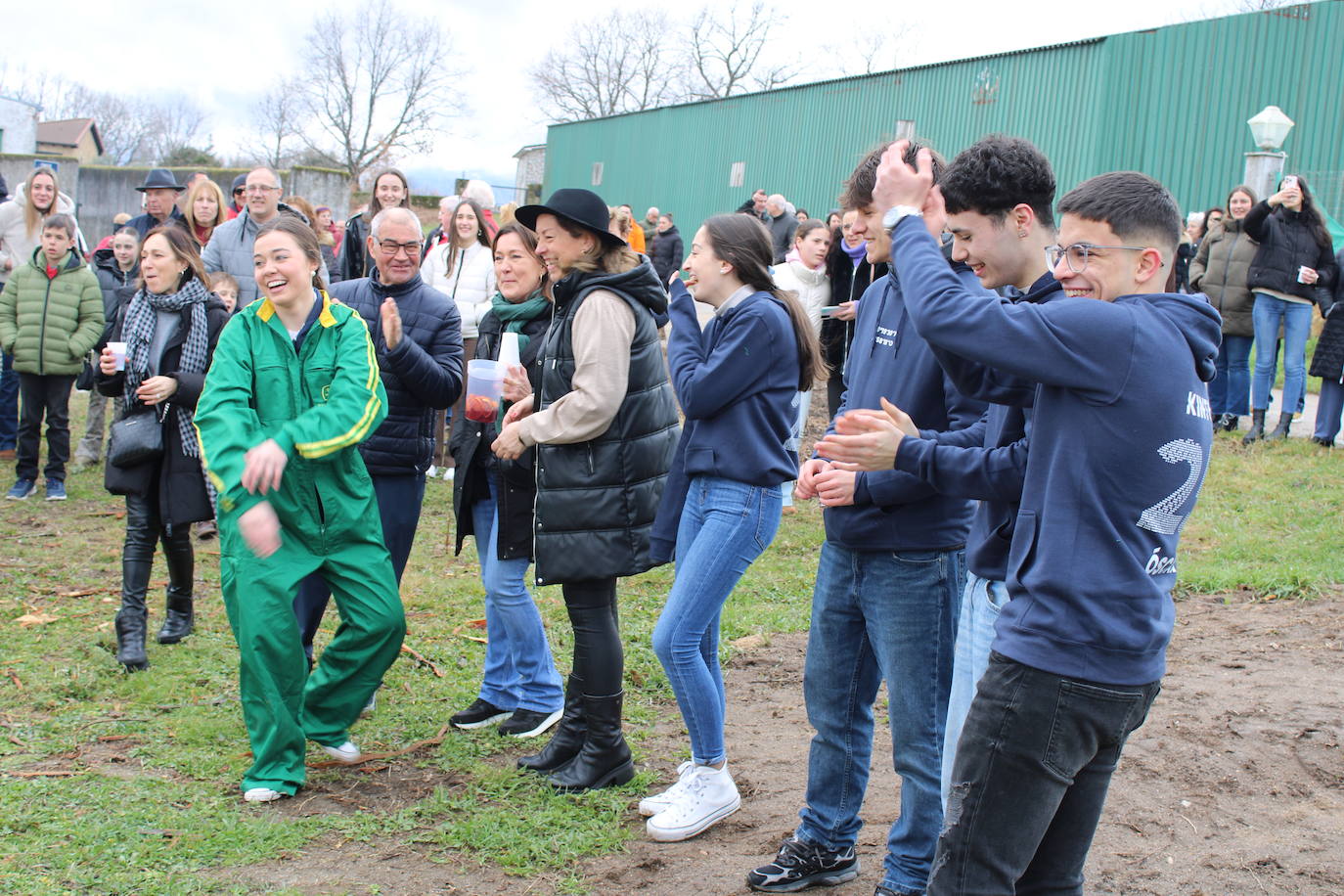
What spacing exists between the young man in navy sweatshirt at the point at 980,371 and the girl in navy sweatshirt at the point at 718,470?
0.99 m

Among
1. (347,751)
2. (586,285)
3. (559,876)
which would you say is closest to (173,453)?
(347,751)

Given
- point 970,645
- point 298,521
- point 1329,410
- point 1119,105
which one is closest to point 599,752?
point 298,521

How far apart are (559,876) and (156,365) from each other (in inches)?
136

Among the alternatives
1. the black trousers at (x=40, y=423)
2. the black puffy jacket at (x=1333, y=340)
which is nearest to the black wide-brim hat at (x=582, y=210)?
the black trousers at (x=40, y=423)

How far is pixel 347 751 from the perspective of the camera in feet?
14.9

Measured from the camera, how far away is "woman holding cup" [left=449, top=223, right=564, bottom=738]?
4.55 metres

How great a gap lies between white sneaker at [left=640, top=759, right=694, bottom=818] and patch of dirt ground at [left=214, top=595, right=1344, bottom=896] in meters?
0.07

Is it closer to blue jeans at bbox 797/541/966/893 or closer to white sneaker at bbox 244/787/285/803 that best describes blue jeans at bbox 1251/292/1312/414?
blue jeans at bbox 797/541/966/893

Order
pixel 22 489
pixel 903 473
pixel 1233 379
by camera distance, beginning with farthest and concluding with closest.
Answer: pixel 1233 379 → pixel 22 489 → pixel 903 473

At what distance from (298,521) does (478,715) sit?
127 centimetres

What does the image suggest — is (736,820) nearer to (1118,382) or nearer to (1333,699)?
(1118,382)

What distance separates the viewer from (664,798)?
4066 mm

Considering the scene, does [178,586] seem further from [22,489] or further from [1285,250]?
[1285,250]

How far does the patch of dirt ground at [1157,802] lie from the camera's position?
366cm
